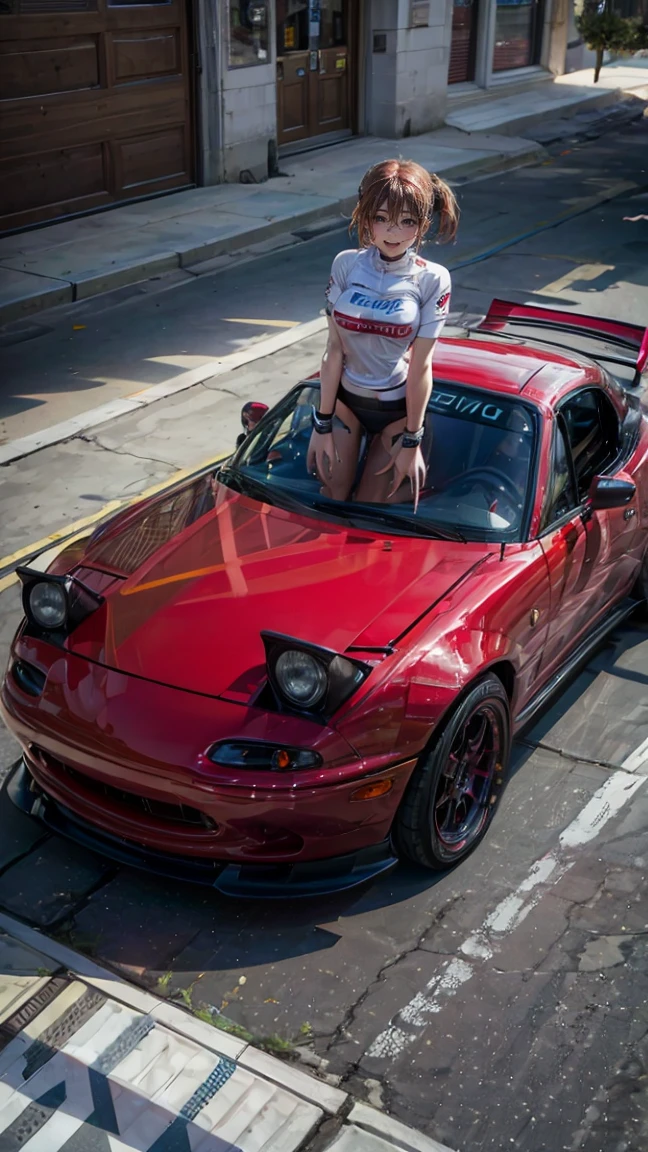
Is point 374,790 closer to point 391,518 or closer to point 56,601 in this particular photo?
point 391,518

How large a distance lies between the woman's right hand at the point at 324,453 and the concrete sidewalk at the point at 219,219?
6.90 m

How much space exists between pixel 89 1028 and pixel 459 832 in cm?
148

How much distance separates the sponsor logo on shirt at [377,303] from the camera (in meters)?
4.68

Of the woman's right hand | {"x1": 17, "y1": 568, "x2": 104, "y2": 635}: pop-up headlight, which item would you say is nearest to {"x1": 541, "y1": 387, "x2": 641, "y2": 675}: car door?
the woman's right hand

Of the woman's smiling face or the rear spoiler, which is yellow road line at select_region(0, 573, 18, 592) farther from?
the rear spoiler

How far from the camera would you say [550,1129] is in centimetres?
342

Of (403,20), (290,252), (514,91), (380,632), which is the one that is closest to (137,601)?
(380,632)

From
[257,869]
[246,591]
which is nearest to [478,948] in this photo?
[257,869]

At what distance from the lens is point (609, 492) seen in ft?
15.9

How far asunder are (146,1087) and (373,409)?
269cm

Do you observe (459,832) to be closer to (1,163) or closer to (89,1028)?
(89,1028)

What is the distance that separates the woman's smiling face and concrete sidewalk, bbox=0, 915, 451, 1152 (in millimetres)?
2807

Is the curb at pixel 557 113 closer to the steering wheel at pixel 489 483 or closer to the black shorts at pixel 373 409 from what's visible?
the black shorts at pixel 373 409

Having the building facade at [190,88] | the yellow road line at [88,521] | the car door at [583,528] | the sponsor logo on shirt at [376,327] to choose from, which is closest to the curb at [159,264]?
the building facade at [190,88]
